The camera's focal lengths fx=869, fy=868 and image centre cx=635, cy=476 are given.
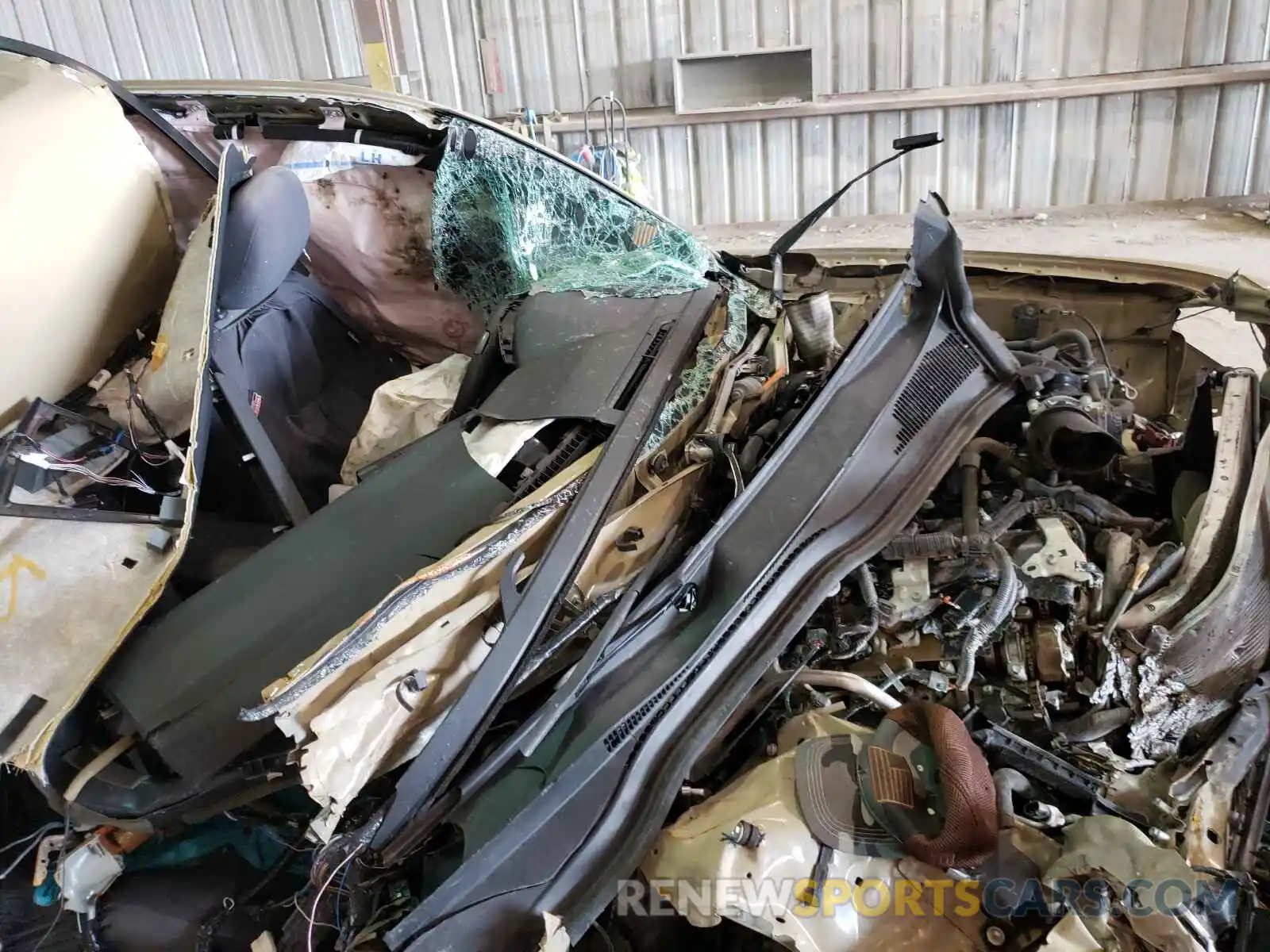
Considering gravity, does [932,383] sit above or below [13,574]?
above

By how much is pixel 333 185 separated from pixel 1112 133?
594 cm

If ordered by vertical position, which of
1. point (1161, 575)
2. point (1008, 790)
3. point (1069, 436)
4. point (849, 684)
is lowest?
point (1008, 790)

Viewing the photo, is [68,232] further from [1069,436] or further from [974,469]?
[1069,436]

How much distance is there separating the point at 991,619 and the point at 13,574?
6.67 feet

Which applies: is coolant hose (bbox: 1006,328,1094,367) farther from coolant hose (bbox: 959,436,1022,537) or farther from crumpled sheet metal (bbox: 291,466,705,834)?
crumpled sheet metal (bbox: 291,466,705,834)

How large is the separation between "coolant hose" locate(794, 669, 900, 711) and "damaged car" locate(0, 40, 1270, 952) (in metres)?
0.01

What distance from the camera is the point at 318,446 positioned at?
2523 mm

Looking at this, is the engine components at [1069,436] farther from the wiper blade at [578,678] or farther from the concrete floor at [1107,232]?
the concrete floor at [1107,232]

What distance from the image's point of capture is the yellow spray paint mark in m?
1.79

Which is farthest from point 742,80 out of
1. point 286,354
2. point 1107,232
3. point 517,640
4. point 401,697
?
point 401,697

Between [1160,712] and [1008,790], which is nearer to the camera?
[1008,790]

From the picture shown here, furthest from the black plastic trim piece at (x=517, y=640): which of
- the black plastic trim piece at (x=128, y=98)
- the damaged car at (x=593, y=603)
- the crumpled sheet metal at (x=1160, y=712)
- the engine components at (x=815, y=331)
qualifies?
the black plastic trim piece at (x=128, y=98)

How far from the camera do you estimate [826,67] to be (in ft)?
20.9

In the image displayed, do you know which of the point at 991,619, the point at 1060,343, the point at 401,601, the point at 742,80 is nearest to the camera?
the point at 401,601
